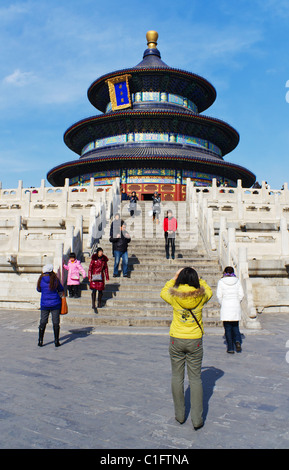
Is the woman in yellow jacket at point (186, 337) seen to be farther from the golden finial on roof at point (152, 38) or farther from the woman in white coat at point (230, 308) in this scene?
the golden finial on roof at point (152, 38)

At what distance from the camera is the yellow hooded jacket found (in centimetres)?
383

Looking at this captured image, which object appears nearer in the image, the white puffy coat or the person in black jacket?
the white puffy coat

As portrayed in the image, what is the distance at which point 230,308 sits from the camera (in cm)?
688

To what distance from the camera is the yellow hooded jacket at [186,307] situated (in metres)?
3.83

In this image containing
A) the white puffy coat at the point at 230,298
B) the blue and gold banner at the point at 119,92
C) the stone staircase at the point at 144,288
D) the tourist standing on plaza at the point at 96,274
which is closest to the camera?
the white puffy coat at the point at 230,298

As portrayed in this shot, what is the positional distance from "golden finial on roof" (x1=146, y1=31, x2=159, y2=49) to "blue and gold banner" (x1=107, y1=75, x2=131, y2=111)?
8.31 metres

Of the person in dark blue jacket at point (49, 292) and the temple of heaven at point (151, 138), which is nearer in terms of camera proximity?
the person in dark blue jacket at point (49, 292)

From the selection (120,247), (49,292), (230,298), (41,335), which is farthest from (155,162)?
(41,335)

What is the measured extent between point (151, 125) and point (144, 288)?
78.6ft

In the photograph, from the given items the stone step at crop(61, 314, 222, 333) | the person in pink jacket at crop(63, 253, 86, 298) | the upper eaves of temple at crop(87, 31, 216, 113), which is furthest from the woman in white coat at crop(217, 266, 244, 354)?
the upper eaves of temple at crop(87, 31, 216, 113)

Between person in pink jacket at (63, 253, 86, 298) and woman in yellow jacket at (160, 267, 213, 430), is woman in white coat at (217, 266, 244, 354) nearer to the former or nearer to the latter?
woman in yellow jacket at (160, 267, 213, 430)

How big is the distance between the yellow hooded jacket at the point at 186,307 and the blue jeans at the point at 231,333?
119 inches

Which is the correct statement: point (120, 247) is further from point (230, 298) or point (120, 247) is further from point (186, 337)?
point (186, 337)

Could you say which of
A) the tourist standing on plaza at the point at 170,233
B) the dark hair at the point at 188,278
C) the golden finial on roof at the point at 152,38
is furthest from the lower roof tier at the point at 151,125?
the dark hair at the point at 188,278
